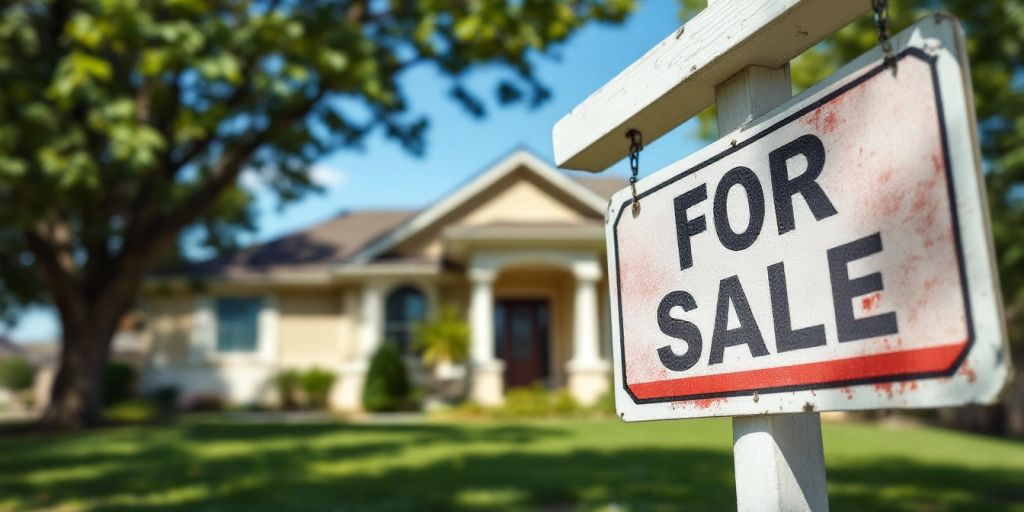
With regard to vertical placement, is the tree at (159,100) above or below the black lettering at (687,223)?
above

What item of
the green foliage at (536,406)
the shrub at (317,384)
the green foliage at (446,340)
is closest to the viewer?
the green foliage at (536,406)

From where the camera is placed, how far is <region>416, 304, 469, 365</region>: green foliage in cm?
1753

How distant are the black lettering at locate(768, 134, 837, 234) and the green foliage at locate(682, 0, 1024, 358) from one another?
9.43m

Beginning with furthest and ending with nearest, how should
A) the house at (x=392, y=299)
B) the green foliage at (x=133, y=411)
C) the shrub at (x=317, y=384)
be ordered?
the house at (x=392, y=299) < the shrub at (x=317, y=384) < the green foliage at (x=133, y=411)

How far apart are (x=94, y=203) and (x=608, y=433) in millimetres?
10140

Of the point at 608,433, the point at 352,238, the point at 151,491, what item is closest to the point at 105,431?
the point at 151,491

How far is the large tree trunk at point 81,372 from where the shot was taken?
1352cm

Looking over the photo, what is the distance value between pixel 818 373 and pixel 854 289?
151 millimetres

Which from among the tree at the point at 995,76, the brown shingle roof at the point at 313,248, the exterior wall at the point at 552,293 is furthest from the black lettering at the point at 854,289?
the brown shingle roof at the point at 313,248

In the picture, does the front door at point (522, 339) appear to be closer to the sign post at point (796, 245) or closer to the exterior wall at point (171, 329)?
the exterior wall at point (171, 329)

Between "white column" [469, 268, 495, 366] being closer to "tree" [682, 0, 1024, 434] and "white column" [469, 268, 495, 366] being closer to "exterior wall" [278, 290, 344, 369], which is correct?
"exterior wall" [278, 290, 344, 369]

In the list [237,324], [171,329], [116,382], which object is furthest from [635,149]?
[171,329]

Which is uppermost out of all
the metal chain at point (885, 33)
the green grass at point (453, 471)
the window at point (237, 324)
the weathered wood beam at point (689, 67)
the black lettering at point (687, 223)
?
the window at point (237, 324)

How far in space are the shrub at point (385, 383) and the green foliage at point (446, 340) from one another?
0.75 meters
